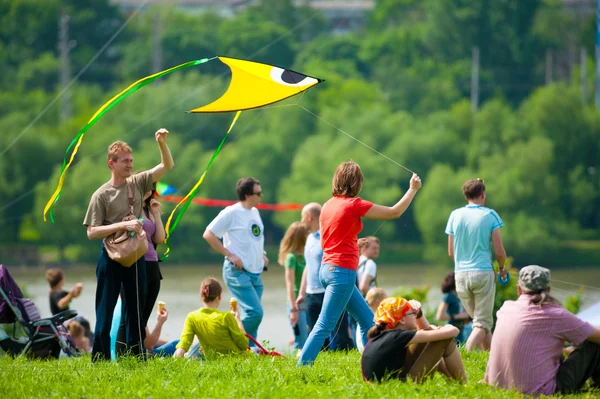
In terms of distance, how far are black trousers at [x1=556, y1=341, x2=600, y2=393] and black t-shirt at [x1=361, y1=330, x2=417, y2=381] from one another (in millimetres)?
946

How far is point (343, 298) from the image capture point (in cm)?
649

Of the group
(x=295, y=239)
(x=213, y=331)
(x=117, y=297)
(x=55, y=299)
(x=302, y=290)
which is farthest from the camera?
(x=55, y=299)

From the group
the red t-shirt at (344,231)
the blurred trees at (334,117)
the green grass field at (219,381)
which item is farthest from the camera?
the blurred trees at (334,117)

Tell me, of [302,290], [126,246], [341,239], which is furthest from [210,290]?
[302,290]

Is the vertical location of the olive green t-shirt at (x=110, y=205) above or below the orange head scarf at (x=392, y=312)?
above

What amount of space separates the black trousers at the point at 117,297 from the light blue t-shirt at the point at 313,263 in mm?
1902

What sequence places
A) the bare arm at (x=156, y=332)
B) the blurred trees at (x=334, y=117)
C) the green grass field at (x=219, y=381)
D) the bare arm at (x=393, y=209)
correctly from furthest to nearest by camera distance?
the blurred trees at (x=334, y=117) → the bare arm at (x=156, y=332) → the bare arm at (x=393, y=209) → the green grass field at (x=219, y=381)

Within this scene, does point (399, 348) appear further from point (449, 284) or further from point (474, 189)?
point (449, 284)

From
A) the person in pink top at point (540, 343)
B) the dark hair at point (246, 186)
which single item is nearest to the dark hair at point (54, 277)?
the dark hair at point (246, 186)

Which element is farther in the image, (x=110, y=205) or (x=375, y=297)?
(x=375, y=297)

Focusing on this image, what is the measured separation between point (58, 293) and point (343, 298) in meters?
4.66

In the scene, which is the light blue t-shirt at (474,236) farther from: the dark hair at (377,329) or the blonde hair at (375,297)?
the dark hair at (377,329)

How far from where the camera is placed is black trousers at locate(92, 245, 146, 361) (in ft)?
22.7

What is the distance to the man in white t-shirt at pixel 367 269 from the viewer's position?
9.19 meters
